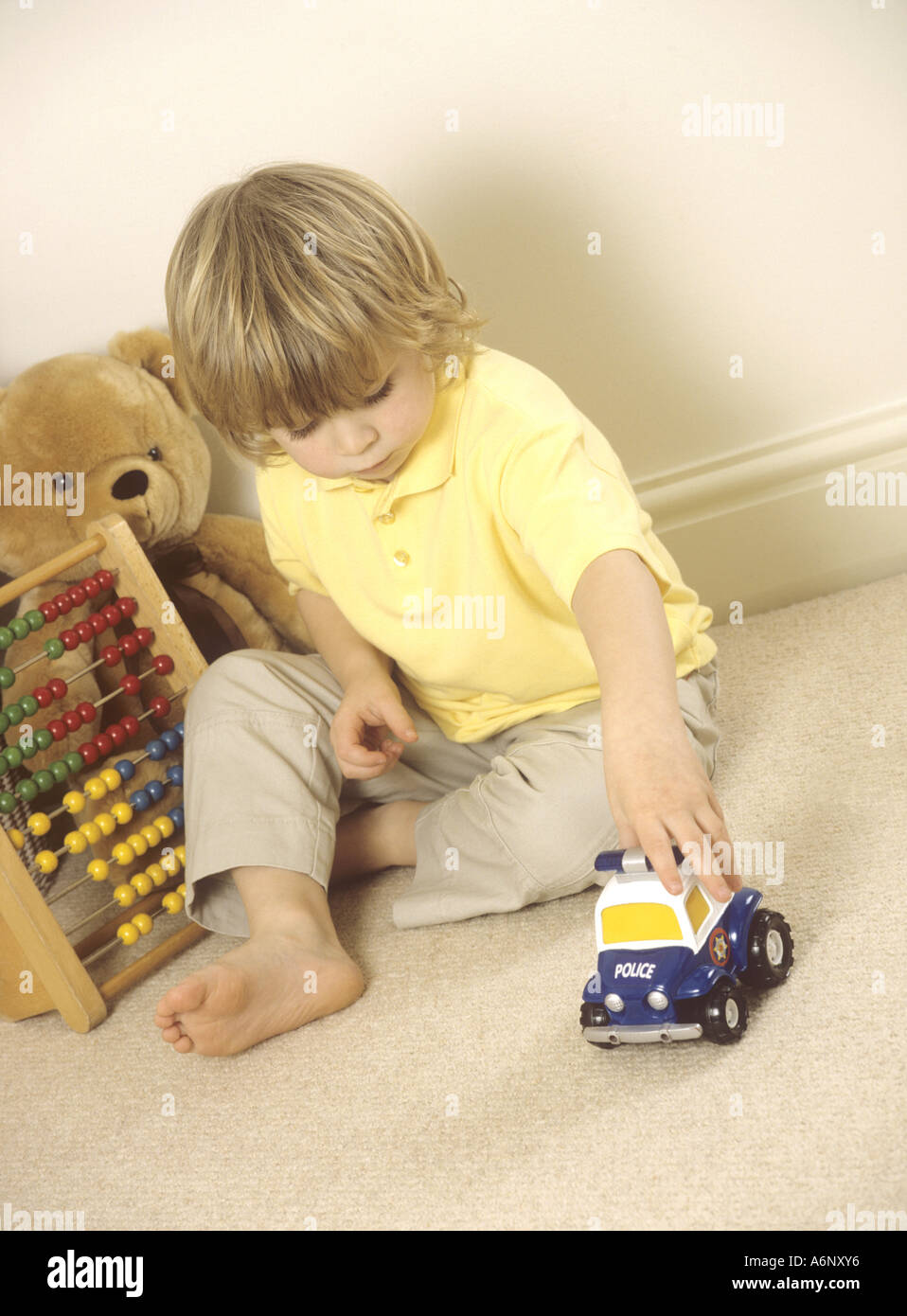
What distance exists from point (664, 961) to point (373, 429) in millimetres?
395

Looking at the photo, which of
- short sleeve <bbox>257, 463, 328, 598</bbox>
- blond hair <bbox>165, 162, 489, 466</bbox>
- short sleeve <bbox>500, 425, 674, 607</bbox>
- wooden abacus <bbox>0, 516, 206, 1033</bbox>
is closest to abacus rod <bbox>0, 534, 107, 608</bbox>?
wooden abacus <bbox>0, 516, 206, 1033</bbox>

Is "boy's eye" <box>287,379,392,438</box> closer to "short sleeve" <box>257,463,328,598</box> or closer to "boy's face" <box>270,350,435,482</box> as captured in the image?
"boy's face" <box>270,350,435,482</box>

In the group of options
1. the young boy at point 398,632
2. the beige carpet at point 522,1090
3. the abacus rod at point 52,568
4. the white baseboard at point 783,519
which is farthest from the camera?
the white baseboard at point 783,519

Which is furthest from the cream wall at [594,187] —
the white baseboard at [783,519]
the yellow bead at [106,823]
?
the yellow bead at [106,823]

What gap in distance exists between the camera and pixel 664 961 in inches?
25.9

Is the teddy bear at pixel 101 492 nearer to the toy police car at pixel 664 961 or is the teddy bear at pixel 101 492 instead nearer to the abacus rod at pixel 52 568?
the abacus rod at pixel 52 568

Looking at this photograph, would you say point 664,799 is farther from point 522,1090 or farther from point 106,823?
point 106,823

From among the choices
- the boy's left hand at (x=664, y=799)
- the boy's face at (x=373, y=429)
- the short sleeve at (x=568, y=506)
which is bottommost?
the boy's left hand at (x=664, y=799)

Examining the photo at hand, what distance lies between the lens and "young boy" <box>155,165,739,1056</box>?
29.3 inches

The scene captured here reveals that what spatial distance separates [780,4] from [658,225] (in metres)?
0.21

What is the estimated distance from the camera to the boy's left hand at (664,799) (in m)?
0.63

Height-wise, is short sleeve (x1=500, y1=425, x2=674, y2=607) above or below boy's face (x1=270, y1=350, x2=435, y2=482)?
below

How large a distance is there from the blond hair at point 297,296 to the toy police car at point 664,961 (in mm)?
358
